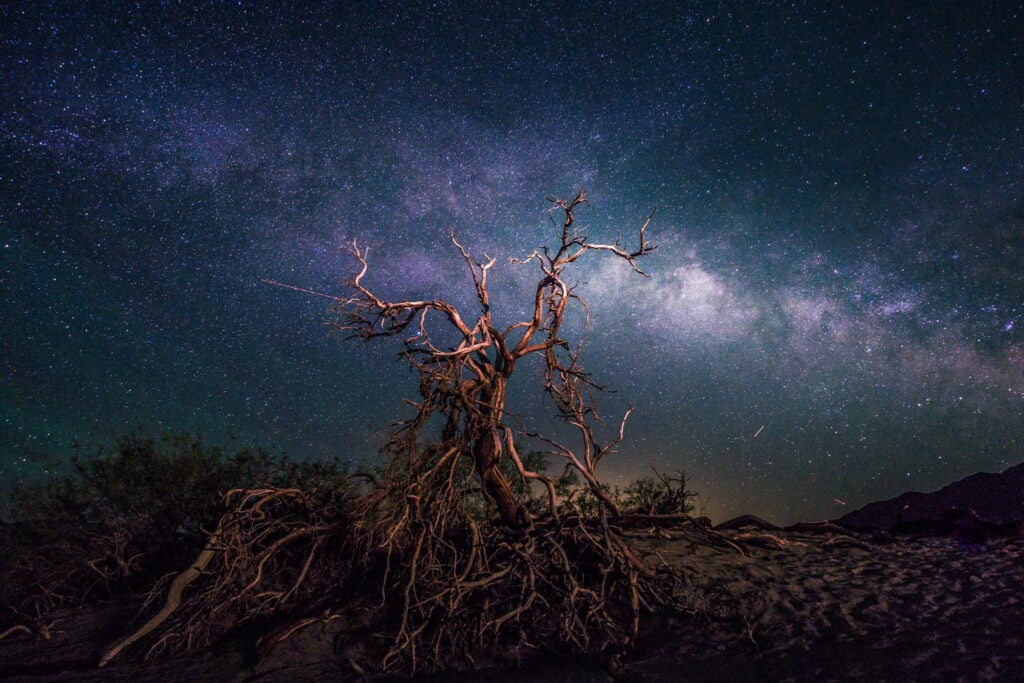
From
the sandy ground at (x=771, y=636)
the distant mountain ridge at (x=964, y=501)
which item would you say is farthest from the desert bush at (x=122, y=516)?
the distant mountain ridge at (x=964, y=501)

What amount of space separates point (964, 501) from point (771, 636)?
13.3 meters

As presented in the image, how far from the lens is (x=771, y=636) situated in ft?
21.2

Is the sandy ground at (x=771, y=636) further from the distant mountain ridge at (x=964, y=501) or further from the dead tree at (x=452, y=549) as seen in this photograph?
the distant mountain ridge at (x=964, y=501)

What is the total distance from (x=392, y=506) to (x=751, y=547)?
22.3 ft

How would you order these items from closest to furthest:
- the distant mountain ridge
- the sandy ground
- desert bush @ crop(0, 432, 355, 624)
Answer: the sandy ground
desert bush @ crop(0, 432, 355, 624)
the distant mountain ridge

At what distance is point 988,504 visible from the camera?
1475 cm

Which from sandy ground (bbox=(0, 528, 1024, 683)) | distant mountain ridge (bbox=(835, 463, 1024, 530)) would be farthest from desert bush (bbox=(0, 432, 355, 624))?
distant mountain ridge (bbox=(835, 463, 1024, 530))

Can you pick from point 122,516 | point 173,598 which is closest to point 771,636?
point 173,598

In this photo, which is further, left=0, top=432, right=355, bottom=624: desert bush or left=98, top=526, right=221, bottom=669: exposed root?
left=0, top=432, right=355, bottom=624: desert bush

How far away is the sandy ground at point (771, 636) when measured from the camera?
5480 millimetres

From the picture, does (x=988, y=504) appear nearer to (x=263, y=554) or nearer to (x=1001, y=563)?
(x=1001, y=563)

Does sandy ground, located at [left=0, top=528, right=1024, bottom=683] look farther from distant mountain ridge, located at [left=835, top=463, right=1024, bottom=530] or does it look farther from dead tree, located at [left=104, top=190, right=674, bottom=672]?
distant mountain ridge, located at [left=835, top=463, right=1024, bottom=530]

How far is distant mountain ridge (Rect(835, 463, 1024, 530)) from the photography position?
14242 millimetres

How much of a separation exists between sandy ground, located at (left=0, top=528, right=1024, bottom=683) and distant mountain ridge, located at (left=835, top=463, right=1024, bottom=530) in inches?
245
